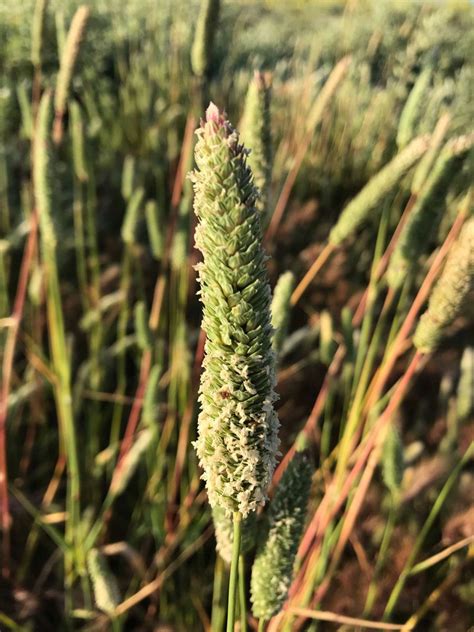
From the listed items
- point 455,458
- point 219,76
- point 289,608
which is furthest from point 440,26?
point 289,608

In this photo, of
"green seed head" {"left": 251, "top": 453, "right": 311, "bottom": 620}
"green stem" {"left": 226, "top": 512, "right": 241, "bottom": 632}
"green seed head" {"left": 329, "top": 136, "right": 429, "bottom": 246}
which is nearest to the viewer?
"green stem" {"left": 226, "top": 512, "right": 241, "bottom": 632}

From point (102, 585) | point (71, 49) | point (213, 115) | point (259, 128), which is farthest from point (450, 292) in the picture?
→ point (71, 49)

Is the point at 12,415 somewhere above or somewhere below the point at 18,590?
above

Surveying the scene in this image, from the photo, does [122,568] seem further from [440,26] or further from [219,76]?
[219,76]

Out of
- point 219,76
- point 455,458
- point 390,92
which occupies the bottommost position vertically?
point 455,458

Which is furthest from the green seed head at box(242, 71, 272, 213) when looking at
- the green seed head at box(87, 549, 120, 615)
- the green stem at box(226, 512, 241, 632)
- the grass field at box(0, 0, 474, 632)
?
the green seed head at box(87, 549, 120, 615)

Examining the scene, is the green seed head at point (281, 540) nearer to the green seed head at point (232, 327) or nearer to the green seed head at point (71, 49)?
the green seed head at point (232, 327)

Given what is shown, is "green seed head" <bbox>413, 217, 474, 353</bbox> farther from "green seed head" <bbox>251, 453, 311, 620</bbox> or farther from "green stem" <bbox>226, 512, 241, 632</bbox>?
"green stem" <bbox>226, 512, 241, 632</bbox>
